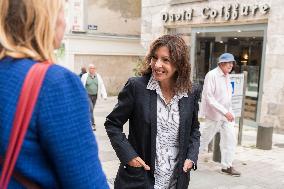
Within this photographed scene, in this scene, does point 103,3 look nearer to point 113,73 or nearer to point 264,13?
point 113,73

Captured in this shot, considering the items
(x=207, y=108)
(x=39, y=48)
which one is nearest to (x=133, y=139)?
(x=39, y=48)

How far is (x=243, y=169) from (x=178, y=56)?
14.5 feet

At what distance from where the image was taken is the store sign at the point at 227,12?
10.8 meters

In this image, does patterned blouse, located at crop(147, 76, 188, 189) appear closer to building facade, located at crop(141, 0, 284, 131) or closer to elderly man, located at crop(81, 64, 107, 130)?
building facade, located at crop(141, 0, 284, 131)

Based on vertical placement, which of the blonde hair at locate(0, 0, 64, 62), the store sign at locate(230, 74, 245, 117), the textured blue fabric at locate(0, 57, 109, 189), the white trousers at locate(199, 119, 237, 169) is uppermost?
the blonde hair at locate(0, 0, 64, 62)

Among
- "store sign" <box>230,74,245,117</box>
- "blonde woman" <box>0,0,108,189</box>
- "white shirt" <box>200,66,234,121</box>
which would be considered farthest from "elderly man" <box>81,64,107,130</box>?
"blonde woman" <box>0,0,108,189</box>

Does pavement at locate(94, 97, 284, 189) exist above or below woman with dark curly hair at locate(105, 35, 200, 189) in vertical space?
below

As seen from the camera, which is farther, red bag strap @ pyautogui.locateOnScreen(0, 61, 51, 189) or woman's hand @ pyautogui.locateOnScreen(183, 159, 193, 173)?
woman's hand @ pyautogui.locateOnScreen(183, 159, 193, 173)

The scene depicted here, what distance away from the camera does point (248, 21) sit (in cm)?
1112

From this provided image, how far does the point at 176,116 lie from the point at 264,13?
8573 mm

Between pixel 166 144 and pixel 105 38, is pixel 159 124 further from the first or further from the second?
pixel 105 38

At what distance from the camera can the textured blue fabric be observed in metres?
1.20

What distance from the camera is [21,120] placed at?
119cm

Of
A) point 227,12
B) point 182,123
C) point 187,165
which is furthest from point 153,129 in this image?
point 227,12
